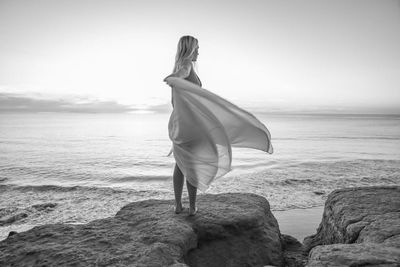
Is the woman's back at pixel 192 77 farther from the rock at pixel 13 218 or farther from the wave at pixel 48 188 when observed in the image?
the wave at pixel 48 188

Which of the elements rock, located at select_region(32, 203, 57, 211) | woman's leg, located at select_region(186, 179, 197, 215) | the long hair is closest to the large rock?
woman's leg, located at select_region(186, 179, 197, 215)

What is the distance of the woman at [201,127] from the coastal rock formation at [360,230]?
4.79 ft

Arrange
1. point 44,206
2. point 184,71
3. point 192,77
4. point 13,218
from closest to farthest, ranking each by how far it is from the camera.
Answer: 1. point 184,71
2. point 192,77
3. point 13,218
4. point 44,206

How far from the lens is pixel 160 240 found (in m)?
3.34

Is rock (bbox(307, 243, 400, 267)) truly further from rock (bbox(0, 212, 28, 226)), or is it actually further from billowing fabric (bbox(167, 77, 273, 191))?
rock (bbox(0, 212, 28, 226))

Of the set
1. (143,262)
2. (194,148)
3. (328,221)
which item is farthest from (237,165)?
(143,262)

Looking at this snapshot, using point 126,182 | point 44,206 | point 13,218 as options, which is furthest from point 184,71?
point 126,182

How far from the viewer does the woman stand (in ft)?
12.1

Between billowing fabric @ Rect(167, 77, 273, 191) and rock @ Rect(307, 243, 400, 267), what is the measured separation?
1.47m

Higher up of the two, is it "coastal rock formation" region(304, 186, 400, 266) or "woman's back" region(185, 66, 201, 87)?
"woman's back" region(185, 66, 201, 87)

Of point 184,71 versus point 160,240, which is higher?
point 184,71

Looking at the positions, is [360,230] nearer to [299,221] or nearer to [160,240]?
[160,240]

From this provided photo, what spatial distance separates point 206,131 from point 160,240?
4.62 ft

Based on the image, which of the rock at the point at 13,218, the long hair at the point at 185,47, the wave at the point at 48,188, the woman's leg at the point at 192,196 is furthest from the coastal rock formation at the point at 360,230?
the wave at the point at 48,188
